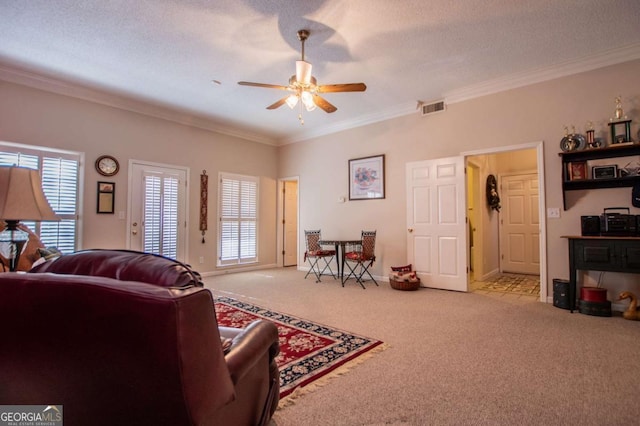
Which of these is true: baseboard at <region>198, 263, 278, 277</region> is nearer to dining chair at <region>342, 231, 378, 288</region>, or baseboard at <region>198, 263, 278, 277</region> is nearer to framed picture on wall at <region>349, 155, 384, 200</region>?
dining chair at <region>342, 231, 378, 288</region>

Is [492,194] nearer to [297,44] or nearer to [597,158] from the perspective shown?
[597,158]

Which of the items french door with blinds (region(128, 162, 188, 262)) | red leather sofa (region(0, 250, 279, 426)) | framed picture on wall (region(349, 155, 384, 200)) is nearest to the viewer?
red leather sofa (region(0, 250, 279, 426))

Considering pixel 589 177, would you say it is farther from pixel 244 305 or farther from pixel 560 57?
pixel 244 305

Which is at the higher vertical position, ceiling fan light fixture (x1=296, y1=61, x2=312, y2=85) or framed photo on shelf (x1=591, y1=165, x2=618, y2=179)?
ceiling fan light fixture (x1=296, y1=61, x2=312, y2=85)

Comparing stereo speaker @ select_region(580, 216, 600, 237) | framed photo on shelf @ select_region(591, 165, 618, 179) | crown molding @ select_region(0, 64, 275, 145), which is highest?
crown molding @ select_region(0, 64, 275, 145)

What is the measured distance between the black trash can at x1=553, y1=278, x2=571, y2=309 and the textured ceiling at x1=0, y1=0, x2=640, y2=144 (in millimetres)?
2614

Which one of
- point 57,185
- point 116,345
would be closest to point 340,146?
point 57,185

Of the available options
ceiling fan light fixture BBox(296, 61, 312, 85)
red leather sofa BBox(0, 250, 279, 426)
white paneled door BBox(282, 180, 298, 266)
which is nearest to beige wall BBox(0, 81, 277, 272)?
white paneled door BBox(282, 180, 298, 266)

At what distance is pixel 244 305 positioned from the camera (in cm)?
389

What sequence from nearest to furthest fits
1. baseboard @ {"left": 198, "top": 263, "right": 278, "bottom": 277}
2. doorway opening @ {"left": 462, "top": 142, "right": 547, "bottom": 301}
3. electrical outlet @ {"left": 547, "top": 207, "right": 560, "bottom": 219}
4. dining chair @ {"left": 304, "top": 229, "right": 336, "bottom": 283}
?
electrical outlet @ {"left": 547, "top": 207, "right": 560, "bottom": 219} → dining chair @ {"left": 304, "top": 229, "right": 336, "bottom": 283} → doorway opening @ {"left": 462, "top": 142, "right": 547, "bottom": 301} → baseboard @ {"left": 198, "top": 263, "right": 278, "bottom": 277}

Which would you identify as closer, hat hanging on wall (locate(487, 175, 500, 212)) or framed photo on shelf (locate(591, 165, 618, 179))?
framed photo on shelf (locate(591, 165, 618, 179))

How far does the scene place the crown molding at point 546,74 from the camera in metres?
3.60

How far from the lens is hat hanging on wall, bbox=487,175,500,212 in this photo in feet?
20.2

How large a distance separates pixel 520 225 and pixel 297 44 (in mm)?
5748
